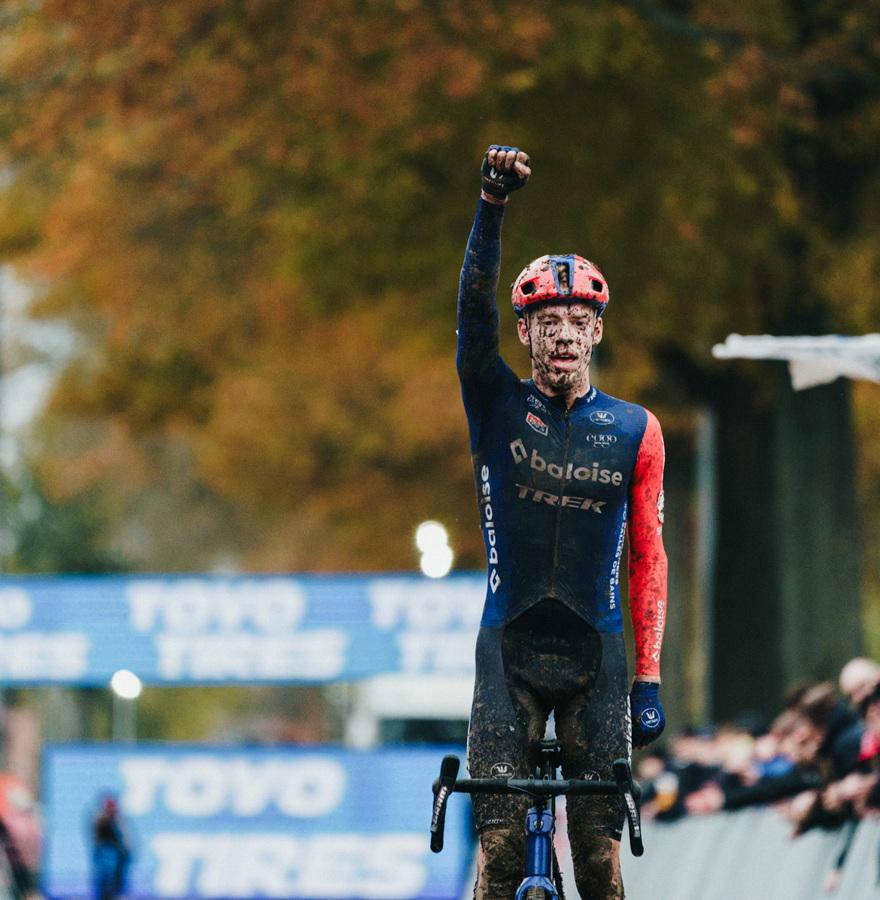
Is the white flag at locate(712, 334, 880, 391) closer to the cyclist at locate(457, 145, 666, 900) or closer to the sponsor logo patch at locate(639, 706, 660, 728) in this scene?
the cyclist at locate(457, 145, 666, 900)

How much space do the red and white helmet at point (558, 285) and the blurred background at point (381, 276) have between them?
655 centimetres

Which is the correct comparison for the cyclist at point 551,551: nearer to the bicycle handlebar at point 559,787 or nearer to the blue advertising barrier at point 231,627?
the bicycle handlebar at point 559,787

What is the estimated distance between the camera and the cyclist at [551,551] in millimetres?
6566

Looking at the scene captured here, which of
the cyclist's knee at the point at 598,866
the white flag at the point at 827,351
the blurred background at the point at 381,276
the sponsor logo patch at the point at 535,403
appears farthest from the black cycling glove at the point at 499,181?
the blurred background at the point at 381,276

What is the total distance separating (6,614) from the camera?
2362 cm

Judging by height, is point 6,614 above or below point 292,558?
below

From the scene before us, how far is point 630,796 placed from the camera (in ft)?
20.7

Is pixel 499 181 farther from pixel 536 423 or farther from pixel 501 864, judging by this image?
pixel 501 864

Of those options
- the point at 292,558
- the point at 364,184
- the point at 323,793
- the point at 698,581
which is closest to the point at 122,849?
Result: the point at 323,793

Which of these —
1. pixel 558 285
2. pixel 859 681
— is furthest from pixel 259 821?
pixel 558 285

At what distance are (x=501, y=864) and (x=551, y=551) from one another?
2.92ft

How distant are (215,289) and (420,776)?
7.04 m

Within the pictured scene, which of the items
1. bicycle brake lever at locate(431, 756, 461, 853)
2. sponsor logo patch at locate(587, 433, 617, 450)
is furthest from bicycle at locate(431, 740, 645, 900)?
sponsor logo patch at locate(587, 433, 617, 450)

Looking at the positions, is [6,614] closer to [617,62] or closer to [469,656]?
[469,656]
